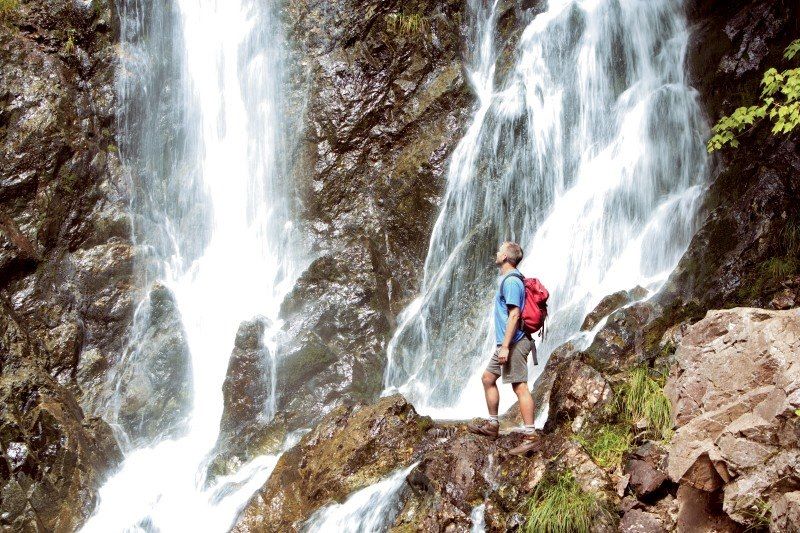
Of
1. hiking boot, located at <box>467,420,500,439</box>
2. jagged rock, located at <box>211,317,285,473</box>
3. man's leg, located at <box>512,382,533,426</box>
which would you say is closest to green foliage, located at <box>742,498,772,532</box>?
man's leg, located at <box>512,382,533,426</box>

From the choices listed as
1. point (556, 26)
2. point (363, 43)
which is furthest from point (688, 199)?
point (363, 43)

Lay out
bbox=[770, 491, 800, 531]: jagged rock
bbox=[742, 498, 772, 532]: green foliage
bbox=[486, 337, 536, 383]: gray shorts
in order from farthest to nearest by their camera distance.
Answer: bbox=[486, 337, 536, 383]: gray shorts
bbox=[742, 498, 772, 532]: green foliage
bbox=[770, 491, 800, 531]: jagged rock

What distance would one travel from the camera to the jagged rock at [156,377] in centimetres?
1154

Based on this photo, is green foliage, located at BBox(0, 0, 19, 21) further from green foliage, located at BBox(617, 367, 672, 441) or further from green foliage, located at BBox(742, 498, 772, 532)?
green foliage, located at BBox(742, 498, 772, 532)

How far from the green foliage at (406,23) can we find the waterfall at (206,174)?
2441 mm

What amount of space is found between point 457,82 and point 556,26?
218 cm

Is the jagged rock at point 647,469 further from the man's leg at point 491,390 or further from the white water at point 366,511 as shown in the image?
the white water at point 366,511

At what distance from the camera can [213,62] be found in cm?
1508

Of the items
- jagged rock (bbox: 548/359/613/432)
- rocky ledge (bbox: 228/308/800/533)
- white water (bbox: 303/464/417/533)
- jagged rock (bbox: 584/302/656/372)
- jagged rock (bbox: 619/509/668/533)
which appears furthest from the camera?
jagged rock (bbox: 584/302/656/372)

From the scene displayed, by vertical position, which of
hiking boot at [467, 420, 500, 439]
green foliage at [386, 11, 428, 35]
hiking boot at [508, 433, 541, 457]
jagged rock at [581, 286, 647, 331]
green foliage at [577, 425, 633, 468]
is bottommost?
green foliage at [577, 425, 633, 468]

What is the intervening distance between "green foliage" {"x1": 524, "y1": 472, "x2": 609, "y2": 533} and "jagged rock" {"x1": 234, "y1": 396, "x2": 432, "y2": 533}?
193cm

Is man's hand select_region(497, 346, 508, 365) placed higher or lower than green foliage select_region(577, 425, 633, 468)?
higher

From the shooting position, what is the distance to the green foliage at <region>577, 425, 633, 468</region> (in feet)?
18.7

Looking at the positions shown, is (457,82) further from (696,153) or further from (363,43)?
(696,153)
